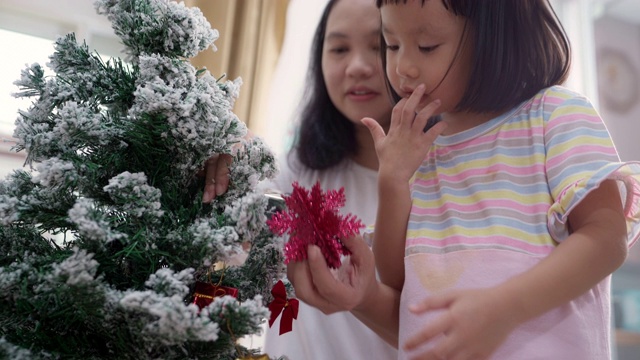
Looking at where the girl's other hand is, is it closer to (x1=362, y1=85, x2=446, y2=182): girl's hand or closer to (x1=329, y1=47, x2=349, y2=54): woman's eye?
(x1=362, y1=85, x2=446, y2=182): girl's hand

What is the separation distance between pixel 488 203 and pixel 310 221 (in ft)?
0.85

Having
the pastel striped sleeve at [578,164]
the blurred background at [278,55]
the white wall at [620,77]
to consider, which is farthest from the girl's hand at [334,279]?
the white wall at [620,77]

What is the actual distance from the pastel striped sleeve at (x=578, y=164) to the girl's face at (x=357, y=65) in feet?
1.51

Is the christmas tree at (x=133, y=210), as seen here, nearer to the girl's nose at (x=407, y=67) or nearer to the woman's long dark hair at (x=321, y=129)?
the girl's nose at (x=407, y=67)

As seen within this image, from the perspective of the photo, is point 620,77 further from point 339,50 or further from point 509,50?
point 509,50

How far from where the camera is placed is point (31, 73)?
0.56 m

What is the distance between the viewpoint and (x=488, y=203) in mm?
687

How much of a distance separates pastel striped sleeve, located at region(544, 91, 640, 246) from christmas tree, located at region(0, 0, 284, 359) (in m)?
0.34

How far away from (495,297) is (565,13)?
253 cm

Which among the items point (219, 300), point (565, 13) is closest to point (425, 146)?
point (219, 300)

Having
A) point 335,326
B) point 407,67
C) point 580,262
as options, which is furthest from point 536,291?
point 335,326

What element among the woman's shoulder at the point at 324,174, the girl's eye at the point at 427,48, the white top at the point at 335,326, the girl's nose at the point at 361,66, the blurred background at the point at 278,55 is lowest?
the white top at the point at 335,326

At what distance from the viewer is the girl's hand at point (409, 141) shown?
2.37ft

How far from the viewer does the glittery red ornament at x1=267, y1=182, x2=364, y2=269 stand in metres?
0.56
